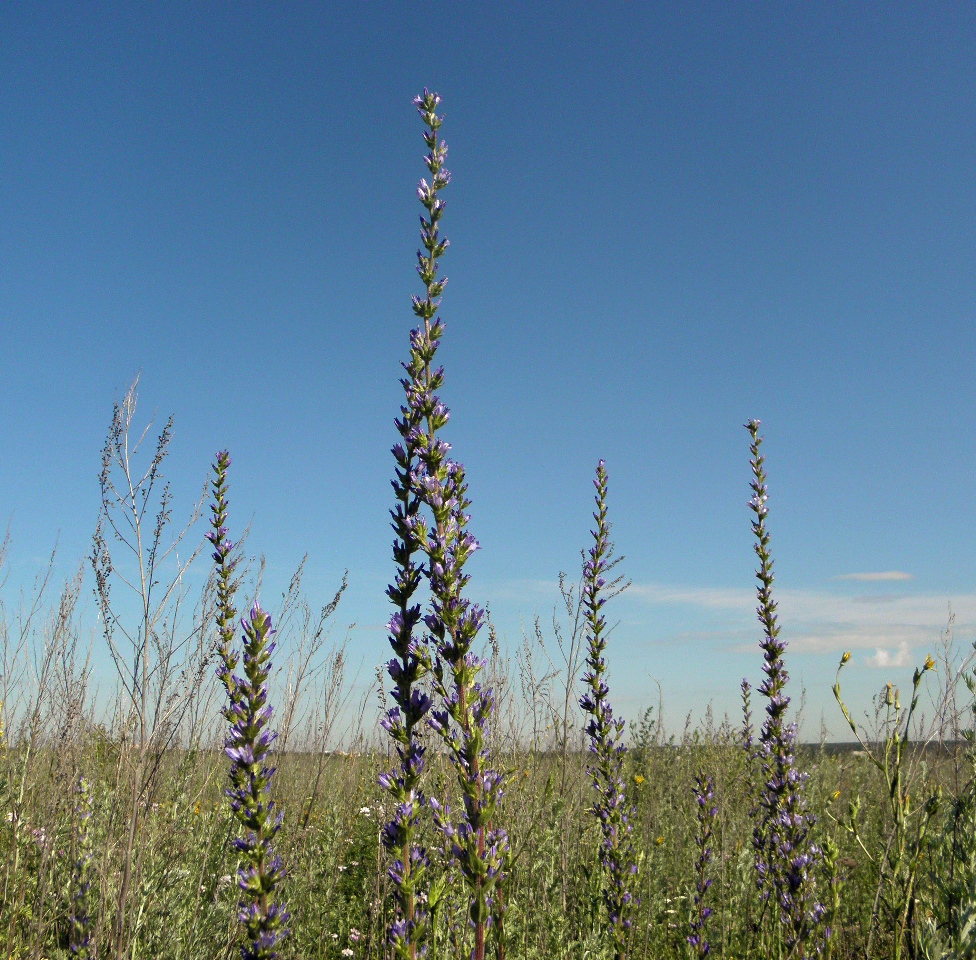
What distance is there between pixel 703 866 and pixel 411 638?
4362 mm

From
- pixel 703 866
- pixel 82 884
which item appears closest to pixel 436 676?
pixel 82 884

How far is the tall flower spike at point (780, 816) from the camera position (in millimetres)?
4180

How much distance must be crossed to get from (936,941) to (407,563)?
2211 millimetres

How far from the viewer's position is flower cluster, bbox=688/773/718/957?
464cm

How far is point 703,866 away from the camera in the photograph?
530 centimetres

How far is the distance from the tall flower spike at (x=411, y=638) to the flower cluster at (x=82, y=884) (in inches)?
91.5

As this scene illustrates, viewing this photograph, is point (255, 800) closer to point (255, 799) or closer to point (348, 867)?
point (255, 799)

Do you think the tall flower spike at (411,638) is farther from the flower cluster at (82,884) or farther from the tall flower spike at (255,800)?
the flower cluster at (82,884)

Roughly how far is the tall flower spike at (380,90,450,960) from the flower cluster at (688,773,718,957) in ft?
10.2

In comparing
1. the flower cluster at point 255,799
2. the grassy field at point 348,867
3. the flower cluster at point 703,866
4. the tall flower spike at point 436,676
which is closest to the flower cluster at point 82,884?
the grassy field at point 348,867

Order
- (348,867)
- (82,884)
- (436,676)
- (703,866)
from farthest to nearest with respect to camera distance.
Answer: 1. (348,867)
2. (703,866)
3. (82,884)
4. (436,676)

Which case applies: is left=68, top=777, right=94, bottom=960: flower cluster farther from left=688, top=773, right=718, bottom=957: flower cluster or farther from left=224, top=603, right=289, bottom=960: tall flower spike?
left=688, top=773, right=718, bottom=957: flower cluster

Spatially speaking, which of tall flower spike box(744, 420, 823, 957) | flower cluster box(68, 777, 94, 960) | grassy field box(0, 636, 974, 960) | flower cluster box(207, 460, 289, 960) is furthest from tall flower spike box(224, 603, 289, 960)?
tall flower spike box(744, 420, 823, 957)

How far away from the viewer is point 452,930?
390cm
